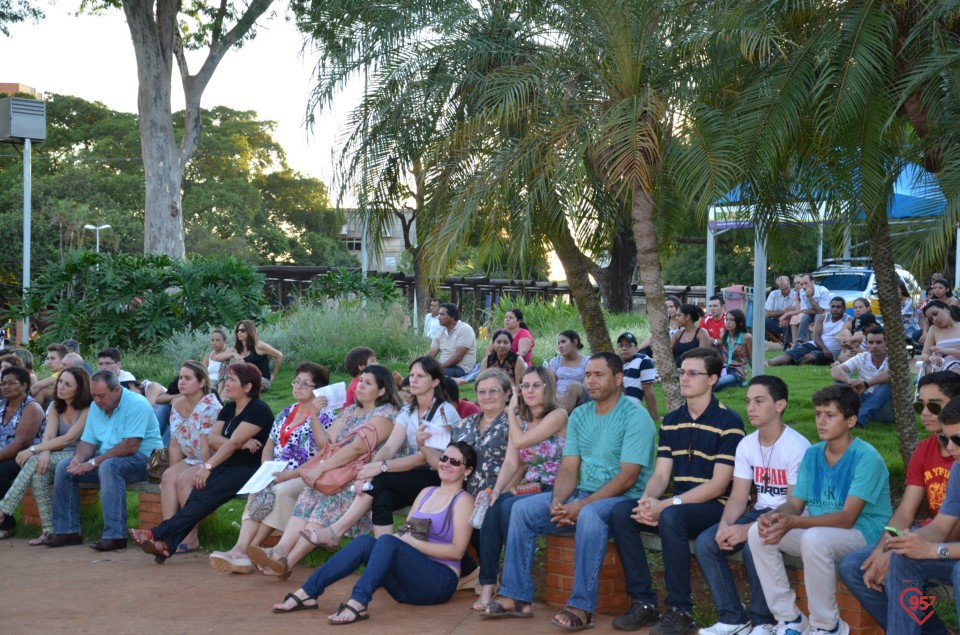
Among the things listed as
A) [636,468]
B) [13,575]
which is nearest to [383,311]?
[13,575]

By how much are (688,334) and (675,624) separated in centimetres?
702

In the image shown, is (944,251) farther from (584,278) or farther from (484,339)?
(484,339)

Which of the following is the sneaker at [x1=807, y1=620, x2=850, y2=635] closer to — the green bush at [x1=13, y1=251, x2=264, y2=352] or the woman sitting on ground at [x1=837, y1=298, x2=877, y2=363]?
the woman sitting on ground at [x1=837, y1=298, x2=877, y2=363]

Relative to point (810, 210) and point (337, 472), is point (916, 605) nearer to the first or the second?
point (337, 472)

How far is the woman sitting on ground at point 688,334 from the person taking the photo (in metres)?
12.1

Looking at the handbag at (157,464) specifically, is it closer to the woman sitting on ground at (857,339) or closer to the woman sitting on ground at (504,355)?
the woman sitting on ground at (504,355)

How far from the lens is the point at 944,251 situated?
646 centimetres

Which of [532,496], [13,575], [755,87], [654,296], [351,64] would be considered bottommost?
[13,575]

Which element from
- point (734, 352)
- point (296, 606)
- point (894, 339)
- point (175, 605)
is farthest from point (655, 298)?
point (734, 352)

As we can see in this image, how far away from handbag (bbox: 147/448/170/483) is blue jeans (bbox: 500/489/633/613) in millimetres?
3753

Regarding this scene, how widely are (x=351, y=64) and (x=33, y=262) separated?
3554 centimetres

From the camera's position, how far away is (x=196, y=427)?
26.9 ft

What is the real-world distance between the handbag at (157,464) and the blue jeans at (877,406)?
6.49 metres

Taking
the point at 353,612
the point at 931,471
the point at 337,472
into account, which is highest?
the point at 931,471
